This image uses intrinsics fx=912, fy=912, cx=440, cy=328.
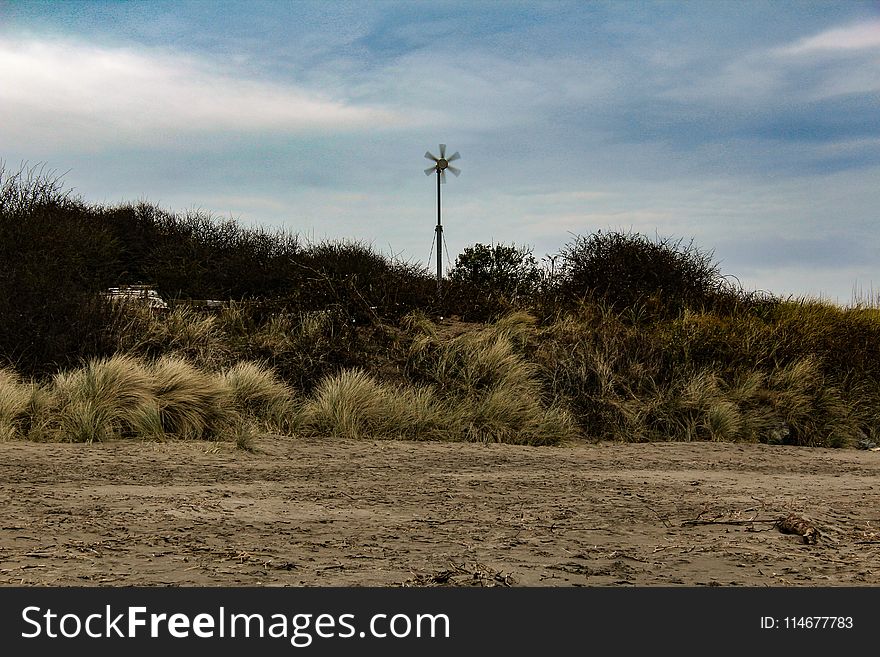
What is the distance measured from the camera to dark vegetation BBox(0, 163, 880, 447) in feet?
32.1

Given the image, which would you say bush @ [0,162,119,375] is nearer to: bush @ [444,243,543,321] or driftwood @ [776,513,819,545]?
bush @ [444,243,543,321]

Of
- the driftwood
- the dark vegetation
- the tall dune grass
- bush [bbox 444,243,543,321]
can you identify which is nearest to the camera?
the driftwood

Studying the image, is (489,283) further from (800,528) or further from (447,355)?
(800,528)

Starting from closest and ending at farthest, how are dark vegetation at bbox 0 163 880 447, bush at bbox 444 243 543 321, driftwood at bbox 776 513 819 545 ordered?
1. driftwood at bbox 776 513 819 545
2. dark vegetation at bbox 0 163 880 447
3. bush at bbox 444 243 543 321

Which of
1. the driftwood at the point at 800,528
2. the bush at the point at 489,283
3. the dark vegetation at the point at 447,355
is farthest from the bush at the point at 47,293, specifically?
the driftwood at the point at 800,528

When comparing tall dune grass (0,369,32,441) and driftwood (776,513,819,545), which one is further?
tall dune grass (0,369,32,441)

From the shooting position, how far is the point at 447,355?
11.9 metres

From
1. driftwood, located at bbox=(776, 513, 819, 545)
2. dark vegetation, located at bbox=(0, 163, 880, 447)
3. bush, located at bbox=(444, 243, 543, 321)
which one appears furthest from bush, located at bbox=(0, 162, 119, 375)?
driftwood, located at bbox=(776, 513, 819, 545)

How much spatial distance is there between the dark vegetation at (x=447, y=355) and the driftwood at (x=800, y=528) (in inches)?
194

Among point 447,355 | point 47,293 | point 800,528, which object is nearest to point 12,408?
point 47,293

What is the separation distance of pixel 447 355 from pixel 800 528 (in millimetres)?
6996

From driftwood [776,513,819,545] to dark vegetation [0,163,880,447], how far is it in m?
4.92

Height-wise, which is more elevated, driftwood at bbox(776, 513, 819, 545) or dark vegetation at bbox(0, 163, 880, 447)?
dark vegetation at bbox(0, 163, 880, 447)

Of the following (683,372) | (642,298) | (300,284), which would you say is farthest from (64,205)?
(683,372)
